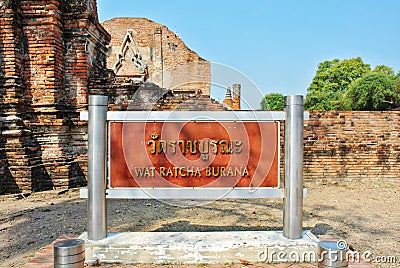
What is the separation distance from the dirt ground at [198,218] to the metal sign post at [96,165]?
0.98 meters

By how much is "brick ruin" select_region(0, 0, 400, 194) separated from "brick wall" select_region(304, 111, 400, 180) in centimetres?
2

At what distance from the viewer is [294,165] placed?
10.7 feet

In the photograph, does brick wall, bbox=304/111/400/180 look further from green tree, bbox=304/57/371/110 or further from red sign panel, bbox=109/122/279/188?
green tree, bbox=304/57/371/110

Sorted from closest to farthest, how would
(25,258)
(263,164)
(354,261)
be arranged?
(354,261) < (263,164) < (25,258)

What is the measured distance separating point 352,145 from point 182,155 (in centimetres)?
650

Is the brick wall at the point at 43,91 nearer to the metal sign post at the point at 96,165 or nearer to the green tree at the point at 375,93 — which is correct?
the metal sign post at the point at 96,165

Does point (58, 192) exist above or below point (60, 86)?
below

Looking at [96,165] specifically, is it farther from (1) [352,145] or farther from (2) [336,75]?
(2) [336,75]

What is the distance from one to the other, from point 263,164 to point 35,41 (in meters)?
6.15

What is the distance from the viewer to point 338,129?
28.2ft

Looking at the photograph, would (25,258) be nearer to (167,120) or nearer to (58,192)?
(167,120)

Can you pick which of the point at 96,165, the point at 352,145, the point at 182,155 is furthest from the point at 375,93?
the point at 96,165

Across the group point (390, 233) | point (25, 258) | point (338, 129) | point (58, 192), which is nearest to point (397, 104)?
point (338, 129)

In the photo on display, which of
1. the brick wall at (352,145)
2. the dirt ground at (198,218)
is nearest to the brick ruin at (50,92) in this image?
the dirt ground at (198,218)
